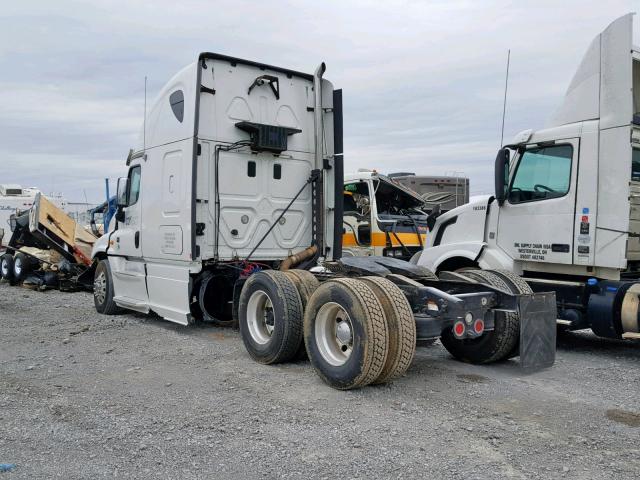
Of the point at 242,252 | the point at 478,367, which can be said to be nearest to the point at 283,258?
the point at 242,252

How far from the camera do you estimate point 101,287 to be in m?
9.99

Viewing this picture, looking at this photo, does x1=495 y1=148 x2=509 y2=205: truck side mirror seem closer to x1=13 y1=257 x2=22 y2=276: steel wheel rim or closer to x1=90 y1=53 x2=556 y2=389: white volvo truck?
x1=90 y1=53 x2=556 y2=389: white volvo truck

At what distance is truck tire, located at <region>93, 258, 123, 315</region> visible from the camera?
977 cm

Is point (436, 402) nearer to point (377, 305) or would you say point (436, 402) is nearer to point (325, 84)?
point (377, 305)

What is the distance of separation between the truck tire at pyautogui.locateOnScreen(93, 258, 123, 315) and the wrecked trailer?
3.39 metres

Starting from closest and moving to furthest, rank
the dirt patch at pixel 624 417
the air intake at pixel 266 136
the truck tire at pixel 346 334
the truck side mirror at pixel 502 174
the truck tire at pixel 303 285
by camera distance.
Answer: the dirt patch at pixel 624 417
the truck tire at pixel 346 334
the truck tire at pixel 303 285
the truck side mirror at pixel 502 174
the air intake at pixel 266 136

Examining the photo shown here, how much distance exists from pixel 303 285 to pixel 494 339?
2040mm

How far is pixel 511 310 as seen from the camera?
559cm

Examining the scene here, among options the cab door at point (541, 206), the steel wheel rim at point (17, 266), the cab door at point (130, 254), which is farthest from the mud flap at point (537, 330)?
the steel wheel rim at point (17, 266)

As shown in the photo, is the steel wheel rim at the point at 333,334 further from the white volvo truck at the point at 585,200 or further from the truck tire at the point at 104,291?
the truck tire at the point at 104,291

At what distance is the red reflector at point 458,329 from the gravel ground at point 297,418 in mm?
521

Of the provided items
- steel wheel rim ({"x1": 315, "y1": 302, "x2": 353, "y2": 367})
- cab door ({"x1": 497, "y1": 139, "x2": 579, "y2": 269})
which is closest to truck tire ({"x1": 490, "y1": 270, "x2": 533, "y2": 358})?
cab door ({"x1": 497, "y1": 139, "x2": 579, "y2": 269})

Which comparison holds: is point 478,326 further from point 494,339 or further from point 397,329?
point 397,329

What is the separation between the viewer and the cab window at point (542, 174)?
7074 mm
